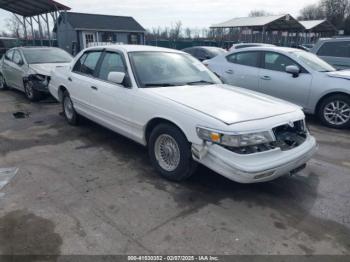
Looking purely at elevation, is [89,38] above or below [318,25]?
below

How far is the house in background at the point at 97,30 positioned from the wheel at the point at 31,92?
74.4 ft

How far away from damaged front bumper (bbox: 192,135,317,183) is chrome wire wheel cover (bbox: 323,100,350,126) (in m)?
3.62

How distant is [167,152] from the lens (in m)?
3.81

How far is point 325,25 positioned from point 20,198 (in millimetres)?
40134

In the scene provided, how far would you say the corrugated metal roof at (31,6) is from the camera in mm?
14842

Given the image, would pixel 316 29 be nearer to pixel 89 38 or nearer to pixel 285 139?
pixel 89 38

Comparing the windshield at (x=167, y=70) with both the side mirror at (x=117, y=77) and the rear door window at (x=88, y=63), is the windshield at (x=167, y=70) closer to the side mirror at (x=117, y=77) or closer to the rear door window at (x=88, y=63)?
the side mirror at (x=117, y=77)

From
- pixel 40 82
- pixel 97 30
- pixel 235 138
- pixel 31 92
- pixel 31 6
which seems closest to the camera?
pixel 235 138

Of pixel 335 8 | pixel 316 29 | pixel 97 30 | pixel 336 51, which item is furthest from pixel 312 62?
pixel 335 8

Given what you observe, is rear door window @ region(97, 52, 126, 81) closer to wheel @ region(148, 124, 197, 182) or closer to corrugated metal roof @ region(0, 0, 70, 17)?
wheel @ region(148, 124, 197, 182)

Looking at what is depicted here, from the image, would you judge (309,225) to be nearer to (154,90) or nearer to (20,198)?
(154,90)

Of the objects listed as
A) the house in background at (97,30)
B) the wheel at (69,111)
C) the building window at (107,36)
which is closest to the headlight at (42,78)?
the wheel at (69,111)

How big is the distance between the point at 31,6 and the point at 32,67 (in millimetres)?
10148

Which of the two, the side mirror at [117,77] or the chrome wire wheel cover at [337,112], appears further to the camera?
the chrome wire wheel cover at [337,112]
